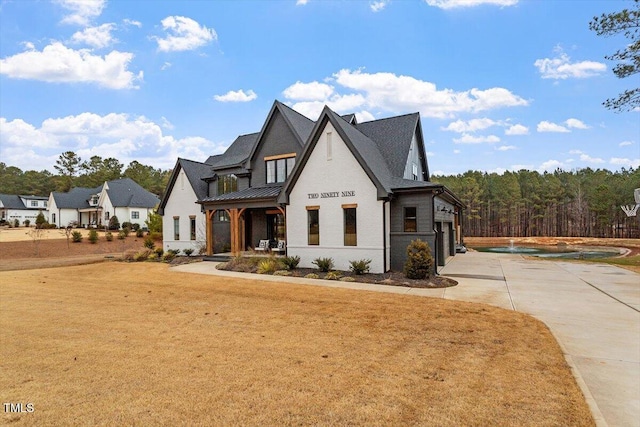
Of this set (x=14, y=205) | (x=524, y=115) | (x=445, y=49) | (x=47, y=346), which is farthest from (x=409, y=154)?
(x=14, y=205)

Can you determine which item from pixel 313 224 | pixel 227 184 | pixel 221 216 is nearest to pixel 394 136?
pixel 313 224

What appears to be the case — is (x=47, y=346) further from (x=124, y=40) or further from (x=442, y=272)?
(x=124, y=40)

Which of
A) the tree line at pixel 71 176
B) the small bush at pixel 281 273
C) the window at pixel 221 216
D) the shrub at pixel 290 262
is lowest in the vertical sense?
the small bush at pixel 281 273

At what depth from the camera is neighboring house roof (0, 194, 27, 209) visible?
58.9m

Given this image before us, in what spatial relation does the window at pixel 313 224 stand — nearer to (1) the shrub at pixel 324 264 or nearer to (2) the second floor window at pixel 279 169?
(1) the shrub at pixel 324 264

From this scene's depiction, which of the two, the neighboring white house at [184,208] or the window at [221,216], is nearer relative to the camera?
the window at [221,216]

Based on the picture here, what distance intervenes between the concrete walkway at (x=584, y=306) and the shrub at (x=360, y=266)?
1.71m

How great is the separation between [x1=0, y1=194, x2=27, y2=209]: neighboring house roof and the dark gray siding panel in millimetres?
64554

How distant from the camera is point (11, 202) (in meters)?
60.1

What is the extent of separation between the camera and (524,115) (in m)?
28.8

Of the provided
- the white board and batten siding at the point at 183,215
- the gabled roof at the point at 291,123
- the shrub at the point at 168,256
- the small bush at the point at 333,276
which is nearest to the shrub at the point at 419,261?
the small bush at the point at 333,276

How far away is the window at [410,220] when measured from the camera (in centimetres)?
1520

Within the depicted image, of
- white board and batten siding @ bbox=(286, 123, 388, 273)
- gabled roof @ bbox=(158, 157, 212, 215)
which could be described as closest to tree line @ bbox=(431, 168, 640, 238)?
gabled roof @ bbox=(158, 157, 212, 215)

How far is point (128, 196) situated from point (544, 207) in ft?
242
